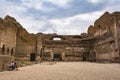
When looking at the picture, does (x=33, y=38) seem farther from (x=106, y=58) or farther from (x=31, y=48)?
(x=106, y=58)

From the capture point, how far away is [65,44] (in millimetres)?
41844

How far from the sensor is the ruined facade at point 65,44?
1184 inches

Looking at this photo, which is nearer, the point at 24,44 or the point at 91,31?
the point at 24,44

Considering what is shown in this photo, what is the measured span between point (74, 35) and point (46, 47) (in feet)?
34.3

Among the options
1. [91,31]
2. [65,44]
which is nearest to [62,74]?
[65,44]

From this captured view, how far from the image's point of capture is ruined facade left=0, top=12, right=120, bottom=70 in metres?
30.1

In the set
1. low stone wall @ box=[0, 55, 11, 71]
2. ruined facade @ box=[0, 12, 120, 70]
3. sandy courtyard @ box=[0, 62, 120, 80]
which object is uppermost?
ruined facade @ box=[0, 12, 120, 70]

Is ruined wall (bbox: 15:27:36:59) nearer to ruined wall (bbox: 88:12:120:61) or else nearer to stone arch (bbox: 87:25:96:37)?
ruined wall (bbox: 88:12:120:61)

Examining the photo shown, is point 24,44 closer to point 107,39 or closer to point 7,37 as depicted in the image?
point 7,37

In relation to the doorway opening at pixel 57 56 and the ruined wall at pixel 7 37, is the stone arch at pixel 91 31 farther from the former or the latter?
the ruined wall at pixel 7 37

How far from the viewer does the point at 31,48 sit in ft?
125

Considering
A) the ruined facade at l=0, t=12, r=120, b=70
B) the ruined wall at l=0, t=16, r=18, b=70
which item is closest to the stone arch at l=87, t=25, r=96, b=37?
the ruined facade at l=0, t=12, r=120, b=70

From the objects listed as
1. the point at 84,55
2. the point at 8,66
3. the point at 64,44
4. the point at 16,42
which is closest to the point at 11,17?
the point at 16,42

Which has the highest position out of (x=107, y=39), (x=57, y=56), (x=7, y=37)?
(x=7, y=37)
